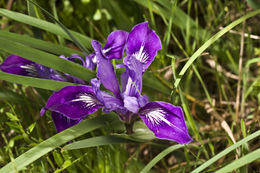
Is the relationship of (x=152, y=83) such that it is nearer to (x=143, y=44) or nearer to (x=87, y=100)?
(x=143, y=44)

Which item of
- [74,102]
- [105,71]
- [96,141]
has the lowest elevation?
[96,141]

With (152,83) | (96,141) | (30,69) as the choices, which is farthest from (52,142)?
(152,83)

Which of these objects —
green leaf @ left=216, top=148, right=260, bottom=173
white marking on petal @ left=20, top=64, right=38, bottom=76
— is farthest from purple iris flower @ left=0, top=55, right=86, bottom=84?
green leaf @ left=216, top=148, right=260, bottom=173

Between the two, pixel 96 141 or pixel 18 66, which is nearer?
pixel 96 141

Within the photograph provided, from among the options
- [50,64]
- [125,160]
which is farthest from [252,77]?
[50,64]

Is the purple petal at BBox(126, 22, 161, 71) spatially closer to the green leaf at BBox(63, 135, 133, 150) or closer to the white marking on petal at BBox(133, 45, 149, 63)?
the white marking on petal at BBox(133, 45, 149, 63)

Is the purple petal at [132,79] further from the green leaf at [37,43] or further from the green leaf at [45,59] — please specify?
the green leaf at [37,43]

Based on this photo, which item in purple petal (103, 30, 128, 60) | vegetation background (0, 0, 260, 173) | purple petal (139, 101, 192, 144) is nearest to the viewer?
purple petal (139, 101, 192, 144)

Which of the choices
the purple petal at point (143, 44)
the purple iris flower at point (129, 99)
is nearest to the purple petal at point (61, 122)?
the purple iris flower at point (129, 99)
